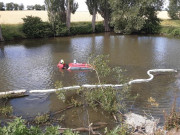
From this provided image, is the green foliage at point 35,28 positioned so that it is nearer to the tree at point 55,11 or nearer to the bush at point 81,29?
the tree at point 55,11

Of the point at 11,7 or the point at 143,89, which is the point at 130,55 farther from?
the point at 11,7

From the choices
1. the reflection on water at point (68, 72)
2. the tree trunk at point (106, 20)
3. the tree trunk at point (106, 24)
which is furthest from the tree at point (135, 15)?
the reflection on water at point (68, 72)

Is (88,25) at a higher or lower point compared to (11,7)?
lower

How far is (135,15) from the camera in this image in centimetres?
4006

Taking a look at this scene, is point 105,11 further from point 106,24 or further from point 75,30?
point 75,30

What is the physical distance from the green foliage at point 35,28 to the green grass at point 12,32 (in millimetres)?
1118

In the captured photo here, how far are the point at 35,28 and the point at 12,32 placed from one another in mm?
4601

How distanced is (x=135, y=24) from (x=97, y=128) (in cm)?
3544

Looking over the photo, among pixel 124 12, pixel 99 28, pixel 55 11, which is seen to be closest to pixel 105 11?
pixel 99 28

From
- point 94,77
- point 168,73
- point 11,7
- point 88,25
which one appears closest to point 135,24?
point 88,25

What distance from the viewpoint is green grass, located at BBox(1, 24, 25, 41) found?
3525 centimetres

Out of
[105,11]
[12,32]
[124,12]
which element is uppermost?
[105,11]

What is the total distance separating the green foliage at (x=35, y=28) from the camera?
124 feet

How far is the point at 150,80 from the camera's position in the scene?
16438 mm
